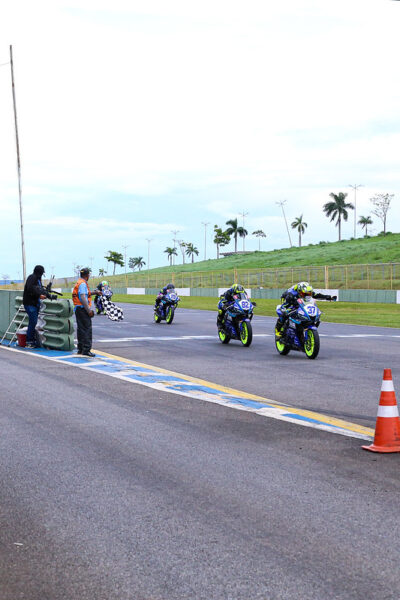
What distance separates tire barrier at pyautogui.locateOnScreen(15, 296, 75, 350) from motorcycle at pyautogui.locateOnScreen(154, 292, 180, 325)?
9.29 m

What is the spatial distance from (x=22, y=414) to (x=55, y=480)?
309 centimetres

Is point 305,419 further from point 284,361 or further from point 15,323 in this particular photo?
point 15,323

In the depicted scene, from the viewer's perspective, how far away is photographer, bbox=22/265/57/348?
55.6ft

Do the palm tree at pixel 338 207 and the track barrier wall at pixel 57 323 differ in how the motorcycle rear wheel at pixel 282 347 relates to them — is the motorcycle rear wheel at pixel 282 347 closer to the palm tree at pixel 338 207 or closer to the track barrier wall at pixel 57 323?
the track barrier wall at pixel 57 323

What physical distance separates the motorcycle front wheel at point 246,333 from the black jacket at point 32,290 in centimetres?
476

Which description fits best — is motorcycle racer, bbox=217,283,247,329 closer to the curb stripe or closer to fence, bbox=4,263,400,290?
the curb stripe

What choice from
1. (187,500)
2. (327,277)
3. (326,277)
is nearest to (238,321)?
(187,500)

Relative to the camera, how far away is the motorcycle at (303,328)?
14797 mm

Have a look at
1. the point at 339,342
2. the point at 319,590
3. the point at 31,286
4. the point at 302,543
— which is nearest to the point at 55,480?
the point at 302,543

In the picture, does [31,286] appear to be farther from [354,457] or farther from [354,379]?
[354,457]

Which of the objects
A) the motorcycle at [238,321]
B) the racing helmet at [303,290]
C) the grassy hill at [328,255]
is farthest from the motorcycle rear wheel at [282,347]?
the grassy hill at [328,255]

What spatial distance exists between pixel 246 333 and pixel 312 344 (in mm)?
3093

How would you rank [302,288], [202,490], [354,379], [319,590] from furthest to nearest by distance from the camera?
[302,288], [354,379], [202,490], [319,590]

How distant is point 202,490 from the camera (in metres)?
5.68
